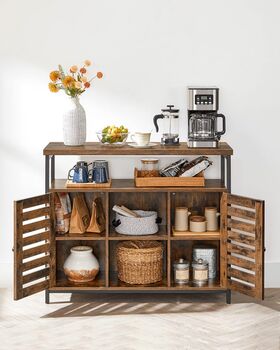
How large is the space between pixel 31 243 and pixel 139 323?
77cm

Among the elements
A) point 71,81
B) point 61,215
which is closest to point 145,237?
point 61,215

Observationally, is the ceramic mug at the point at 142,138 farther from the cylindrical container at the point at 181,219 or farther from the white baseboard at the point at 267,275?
the white baseboard at the point at 267,275

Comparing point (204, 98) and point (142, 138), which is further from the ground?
point (204, 98)

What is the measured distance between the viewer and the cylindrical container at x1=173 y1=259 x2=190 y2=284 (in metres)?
4.95

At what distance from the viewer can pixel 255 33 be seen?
513 cm

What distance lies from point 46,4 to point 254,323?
234 centimetres

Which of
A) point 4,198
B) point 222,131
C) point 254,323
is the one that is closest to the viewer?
point 254,323

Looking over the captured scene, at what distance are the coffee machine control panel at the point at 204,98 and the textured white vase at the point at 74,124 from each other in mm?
665

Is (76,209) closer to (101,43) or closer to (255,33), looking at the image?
(101,43)

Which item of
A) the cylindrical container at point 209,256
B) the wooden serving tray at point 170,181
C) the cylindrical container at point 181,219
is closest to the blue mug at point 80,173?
the wooden serving tray at point 170,181

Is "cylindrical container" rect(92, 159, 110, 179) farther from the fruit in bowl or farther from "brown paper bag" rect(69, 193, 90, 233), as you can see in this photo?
"brown paper bag" rect(69, 193, 90, 233)

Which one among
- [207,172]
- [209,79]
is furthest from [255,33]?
[207,172]

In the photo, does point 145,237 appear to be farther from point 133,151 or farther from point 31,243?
point 31,243

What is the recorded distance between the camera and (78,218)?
194 inches
